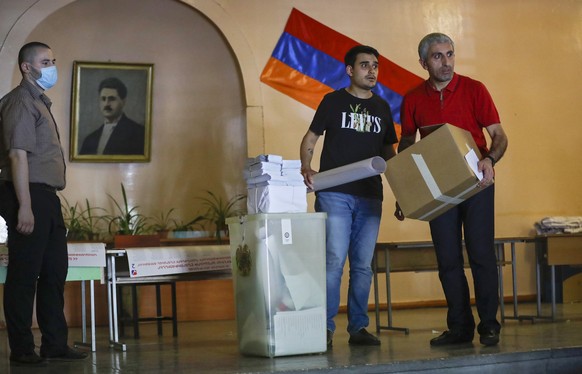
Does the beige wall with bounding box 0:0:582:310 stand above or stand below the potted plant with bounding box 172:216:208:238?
above

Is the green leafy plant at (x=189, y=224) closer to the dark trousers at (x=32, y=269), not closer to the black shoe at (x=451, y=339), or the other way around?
the dark trousers at (x=32, y=269)

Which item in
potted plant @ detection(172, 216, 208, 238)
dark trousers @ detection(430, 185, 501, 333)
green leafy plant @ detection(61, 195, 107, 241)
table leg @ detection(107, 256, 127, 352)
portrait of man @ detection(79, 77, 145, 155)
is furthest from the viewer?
portrait of man @ detection(79, 77, 145, 155)

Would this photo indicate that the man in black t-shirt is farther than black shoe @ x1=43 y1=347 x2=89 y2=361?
Yes

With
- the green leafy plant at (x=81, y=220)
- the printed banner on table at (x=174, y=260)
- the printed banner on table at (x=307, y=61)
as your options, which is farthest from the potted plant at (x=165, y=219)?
the printed banner on table at (x=174, y=260)

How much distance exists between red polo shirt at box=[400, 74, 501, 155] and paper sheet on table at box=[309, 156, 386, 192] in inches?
20.0

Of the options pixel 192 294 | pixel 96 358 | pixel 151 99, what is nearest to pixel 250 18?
pixel 151 99

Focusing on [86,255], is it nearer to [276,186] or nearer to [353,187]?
[276,186]

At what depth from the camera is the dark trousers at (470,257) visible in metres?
4.64

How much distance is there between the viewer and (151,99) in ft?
26.9

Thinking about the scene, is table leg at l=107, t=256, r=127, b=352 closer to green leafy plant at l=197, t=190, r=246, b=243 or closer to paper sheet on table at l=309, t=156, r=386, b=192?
paper sheet on table at l=309, t=156, r=386, b=192

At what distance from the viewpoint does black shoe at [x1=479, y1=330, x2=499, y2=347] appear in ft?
14.9

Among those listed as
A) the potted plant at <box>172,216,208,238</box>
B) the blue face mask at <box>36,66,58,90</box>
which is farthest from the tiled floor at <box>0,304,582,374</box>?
the potted plant at <box>172,216,208,238</box>

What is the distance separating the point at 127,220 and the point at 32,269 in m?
3.35

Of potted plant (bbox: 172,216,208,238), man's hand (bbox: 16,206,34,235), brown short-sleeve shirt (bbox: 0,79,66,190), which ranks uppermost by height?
brown short-sleeve shirt (bbox: 0,79,66,190)
